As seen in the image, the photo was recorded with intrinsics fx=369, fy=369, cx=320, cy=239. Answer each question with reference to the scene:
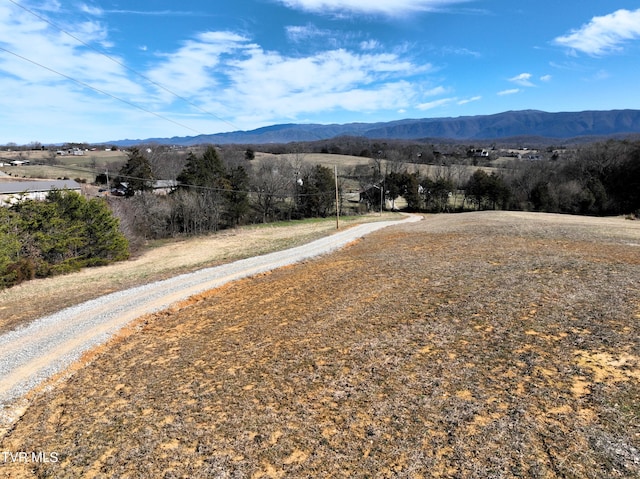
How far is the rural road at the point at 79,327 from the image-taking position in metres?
8.42

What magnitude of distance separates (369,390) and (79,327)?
948cm

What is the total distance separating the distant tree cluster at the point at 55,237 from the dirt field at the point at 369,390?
1320 cm

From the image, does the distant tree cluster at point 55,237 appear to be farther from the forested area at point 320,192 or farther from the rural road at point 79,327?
the forested area at point 320,192

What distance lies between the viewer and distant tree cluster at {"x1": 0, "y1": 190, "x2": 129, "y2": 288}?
19.6 m

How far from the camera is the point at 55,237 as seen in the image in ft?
75.3

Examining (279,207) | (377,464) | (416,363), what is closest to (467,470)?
(377,464)

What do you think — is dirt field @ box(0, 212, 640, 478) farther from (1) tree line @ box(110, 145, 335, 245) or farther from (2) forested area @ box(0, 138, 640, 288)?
(1) tree line @ box(110, 145, 335, 245)

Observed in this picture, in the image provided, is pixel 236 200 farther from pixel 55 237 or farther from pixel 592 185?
pixel 592 185

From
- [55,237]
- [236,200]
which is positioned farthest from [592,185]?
[55,237]

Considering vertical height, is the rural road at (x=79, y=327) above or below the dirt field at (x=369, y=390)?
below

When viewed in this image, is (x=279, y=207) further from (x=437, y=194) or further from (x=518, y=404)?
(x=518, y=404)

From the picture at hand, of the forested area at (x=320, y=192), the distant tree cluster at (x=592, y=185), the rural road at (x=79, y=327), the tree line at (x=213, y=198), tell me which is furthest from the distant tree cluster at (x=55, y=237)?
the distant tree cluster at (x=592, y=185)

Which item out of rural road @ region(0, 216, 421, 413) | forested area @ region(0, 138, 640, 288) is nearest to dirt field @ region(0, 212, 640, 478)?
rural road @ region(0, 216, 421, 413)

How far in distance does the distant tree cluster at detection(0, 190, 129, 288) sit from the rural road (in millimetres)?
8881
